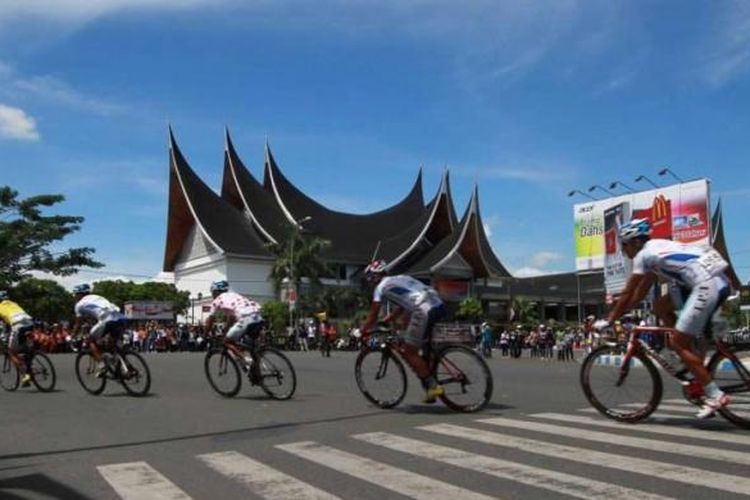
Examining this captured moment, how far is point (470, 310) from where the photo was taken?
66.8 m

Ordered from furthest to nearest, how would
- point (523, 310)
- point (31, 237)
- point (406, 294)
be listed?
point (523, 310), point (31, 237), point (406, 294)

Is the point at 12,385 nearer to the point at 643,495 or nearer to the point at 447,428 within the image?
the point at 447,428

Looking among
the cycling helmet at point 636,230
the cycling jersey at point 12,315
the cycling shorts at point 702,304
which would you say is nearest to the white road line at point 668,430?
the cycling shorts at point 702,304

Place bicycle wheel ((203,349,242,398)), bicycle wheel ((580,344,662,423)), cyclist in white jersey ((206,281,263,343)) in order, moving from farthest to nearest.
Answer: bicycle wheel ((203,349,242,398))
cyclist in white jersey ((206,281,263,343))
bicycle wheel ((580,344,662,423))

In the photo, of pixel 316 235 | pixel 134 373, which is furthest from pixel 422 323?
pixel 316 235

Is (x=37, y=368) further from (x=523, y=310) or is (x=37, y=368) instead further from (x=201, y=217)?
(x=523, y=310)

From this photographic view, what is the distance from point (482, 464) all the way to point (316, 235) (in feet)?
223

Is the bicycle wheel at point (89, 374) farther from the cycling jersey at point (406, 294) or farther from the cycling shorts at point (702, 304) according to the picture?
the cycling shorts at point (702, 304)

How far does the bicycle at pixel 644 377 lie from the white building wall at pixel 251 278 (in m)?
59.7

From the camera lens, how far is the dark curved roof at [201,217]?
224 ft

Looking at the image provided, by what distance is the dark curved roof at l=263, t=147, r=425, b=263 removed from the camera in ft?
246

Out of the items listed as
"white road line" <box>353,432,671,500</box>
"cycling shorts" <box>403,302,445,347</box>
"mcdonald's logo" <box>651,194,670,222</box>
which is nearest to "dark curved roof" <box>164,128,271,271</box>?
"mcdonald's logo" <box>651,194,670,222</box>

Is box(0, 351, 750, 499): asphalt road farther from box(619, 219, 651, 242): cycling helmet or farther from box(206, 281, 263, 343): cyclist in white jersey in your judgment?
box(619, 219, 651, 242): cycling helmet

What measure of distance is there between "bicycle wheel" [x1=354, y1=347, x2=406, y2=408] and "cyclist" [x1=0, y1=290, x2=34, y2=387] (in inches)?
243
